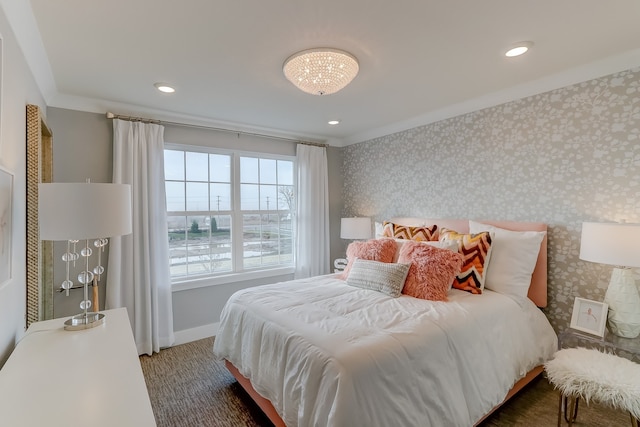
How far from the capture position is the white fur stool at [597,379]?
1490mm

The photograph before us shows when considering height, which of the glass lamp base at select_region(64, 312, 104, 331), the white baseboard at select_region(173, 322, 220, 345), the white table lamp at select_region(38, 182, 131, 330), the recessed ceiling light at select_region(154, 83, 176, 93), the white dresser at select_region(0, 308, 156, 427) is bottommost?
the white baseboard at select_region(173, 322, 220, 345)

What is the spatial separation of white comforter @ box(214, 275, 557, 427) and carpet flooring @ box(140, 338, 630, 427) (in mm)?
260

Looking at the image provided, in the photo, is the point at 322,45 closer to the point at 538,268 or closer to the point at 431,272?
the point at 431,272

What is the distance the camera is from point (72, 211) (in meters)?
1.45

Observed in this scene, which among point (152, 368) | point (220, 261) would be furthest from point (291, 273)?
point (152, 368)

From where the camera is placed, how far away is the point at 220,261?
358 centimetres

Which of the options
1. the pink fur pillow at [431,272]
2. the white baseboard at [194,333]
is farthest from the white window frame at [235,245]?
the pink fur pillow at [431,272]

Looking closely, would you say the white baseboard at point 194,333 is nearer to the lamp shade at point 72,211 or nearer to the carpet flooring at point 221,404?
the carpet flooring at point 221,404

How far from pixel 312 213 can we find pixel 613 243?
9.58ft

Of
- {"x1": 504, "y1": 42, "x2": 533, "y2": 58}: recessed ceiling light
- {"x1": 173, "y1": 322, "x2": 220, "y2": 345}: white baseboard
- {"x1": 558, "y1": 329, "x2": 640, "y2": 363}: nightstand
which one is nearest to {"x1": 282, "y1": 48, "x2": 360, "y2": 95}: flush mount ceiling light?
{"x1": 504, "y1": 42, "x2": 533, "y2": 58}: recessed ceiling light

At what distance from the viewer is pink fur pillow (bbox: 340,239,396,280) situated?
2.64 meters

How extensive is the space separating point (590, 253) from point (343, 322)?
→ 1617 millimetres

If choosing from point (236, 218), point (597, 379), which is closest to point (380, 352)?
point (597, 379)

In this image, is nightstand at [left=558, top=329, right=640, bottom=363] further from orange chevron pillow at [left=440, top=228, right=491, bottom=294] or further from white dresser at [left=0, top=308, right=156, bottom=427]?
white dresser at [left=0, top=308, right=156, bottom=427]
